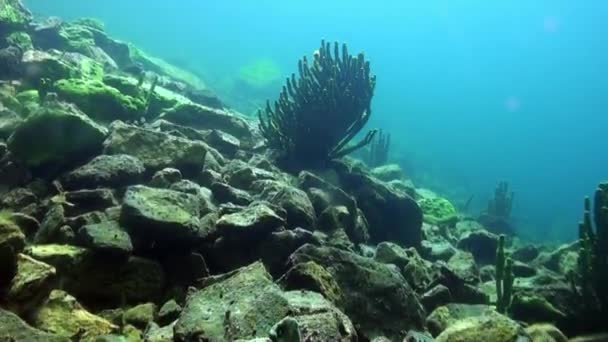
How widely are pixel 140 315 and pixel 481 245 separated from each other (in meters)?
6.98

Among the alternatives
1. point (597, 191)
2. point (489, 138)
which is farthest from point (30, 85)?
point (489, 138)

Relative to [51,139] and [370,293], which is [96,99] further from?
[370,293]

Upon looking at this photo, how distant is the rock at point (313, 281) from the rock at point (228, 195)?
5.27ft

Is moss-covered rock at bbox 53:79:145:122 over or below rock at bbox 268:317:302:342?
over

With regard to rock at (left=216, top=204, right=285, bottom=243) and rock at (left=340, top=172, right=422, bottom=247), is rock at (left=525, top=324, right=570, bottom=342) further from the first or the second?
rock at (left=340, top=172, right=422, bottom=247)

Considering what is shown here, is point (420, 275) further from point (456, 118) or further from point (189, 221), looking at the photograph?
point (456, 118)

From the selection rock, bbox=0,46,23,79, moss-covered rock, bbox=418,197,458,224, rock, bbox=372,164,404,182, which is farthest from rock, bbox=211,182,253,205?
rock, bbox=372,164,404,182

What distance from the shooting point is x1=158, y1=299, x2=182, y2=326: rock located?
2953 millimetres

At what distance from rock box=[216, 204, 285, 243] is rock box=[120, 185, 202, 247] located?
0.27m

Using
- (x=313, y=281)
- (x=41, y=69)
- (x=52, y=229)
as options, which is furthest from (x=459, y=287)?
(x=41, y=69)

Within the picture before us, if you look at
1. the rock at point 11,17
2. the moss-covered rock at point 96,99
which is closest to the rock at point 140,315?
the moss-covered rock at point 96,99

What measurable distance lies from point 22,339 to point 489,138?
92.0m

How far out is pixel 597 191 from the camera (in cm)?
573

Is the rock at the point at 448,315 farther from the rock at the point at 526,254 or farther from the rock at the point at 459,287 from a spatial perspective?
the rock at the point at 526,254
